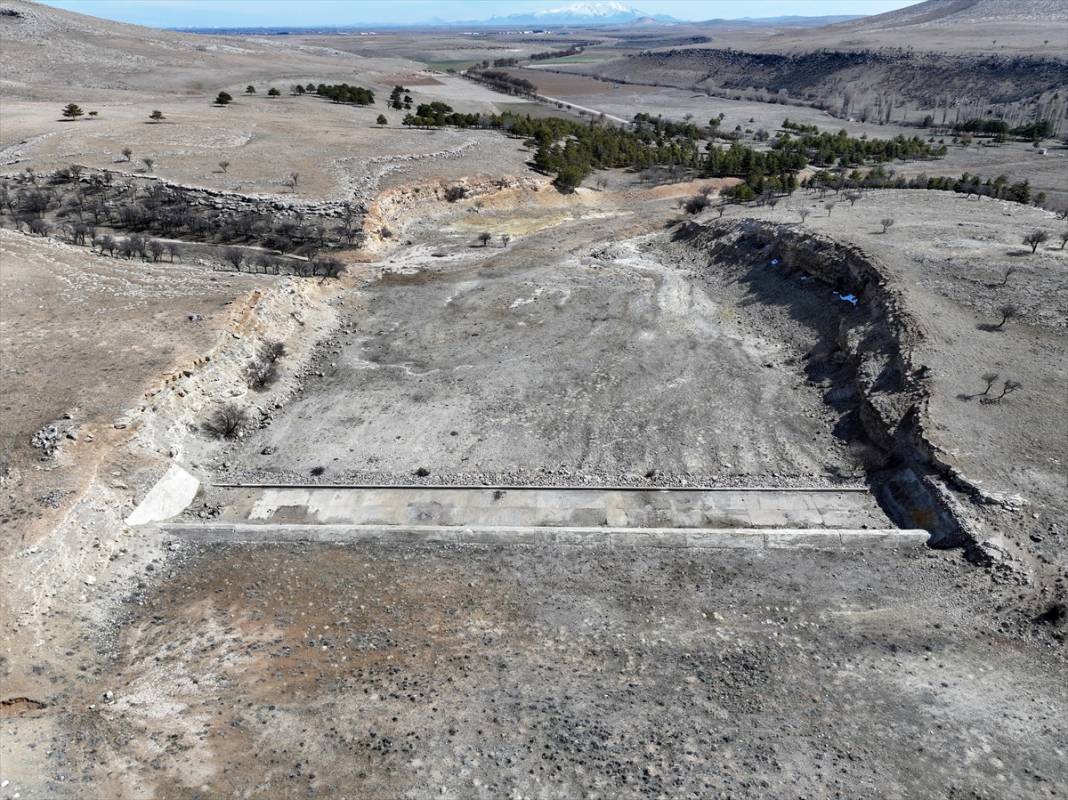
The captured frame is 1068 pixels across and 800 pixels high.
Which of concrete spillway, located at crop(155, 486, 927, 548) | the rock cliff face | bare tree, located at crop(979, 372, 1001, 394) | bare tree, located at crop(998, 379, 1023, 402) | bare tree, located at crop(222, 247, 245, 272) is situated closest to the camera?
concrete spillway, located at crop(155, 486, 927, 548)

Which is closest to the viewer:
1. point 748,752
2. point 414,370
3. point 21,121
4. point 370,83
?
point 748,752

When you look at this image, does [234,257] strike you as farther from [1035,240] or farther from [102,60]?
[102,60]

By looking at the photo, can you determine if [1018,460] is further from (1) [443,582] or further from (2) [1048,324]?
(1) [443,582]

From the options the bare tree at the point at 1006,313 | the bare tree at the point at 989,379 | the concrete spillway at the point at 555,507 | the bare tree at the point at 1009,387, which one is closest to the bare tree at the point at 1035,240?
the bare tree at the point at 1006,313

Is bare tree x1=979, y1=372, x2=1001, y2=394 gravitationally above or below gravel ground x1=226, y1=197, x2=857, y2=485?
above

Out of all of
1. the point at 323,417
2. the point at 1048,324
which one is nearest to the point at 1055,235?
the point at 1048,324

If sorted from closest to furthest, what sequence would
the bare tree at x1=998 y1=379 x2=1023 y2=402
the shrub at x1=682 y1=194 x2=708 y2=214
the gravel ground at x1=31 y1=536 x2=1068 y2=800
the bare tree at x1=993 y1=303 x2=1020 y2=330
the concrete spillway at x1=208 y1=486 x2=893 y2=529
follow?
the gravel ground at x1=31 y1=536 x2=1068 y2=800 → the concrete spillway at x1=208 y1=486 x2=893 y2=529 → the bare tree at x1=998 y1=379 x2=1023 y2=402 → the bare tree at x1=993 y1=303 x2=1020 y2=330 → the shrub at x1=682 y1=194 x2=708 y2=214

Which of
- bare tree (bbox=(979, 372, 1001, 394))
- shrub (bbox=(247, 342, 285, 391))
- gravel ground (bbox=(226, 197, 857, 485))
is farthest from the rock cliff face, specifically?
shrub (bbox=(247, 342, 285, 391))

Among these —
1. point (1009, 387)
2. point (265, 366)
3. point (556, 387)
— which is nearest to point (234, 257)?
point (265, 366)

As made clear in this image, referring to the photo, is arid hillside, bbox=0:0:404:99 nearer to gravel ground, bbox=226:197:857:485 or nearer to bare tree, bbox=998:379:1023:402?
gravel ground, bbox=226:197:857:485
